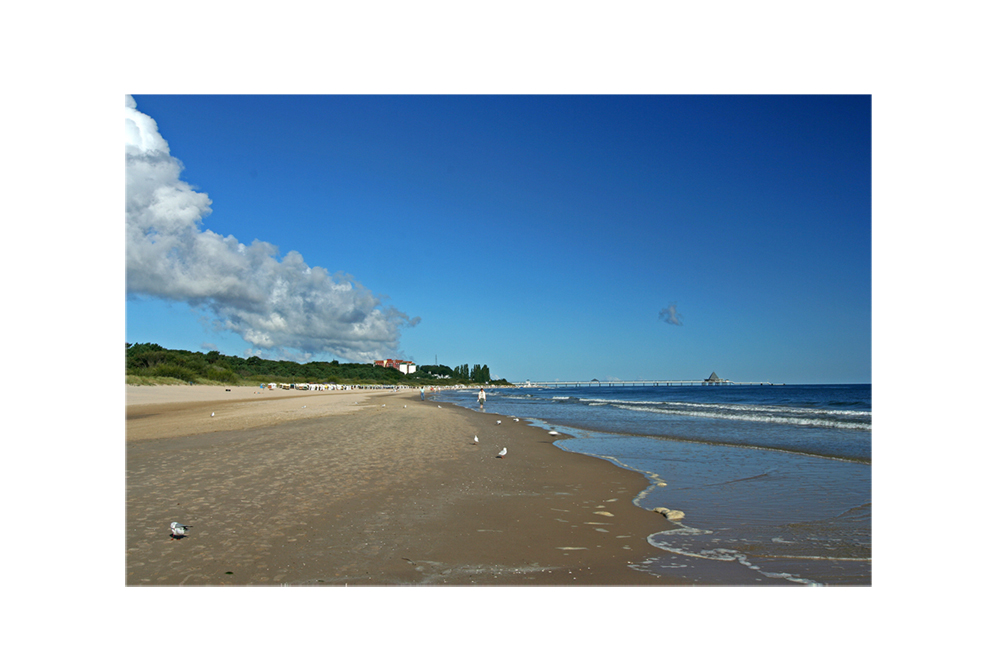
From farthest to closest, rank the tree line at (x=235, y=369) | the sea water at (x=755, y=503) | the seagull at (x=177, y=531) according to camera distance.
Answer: the tree line at (x=235, y=369) → the seagull at (x=177, y=531) → the sea water at (x=755, y=503)

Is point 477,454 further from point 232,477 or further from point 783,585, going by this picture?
point 783,585

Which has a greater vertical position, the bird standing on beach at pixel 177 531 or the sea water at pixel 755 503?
the bird standing on beach at pixel 177 531

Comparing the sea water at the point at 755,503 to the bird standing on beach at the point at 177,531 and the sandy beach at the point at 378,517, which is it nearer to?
the sandy beach at the point at 378,517

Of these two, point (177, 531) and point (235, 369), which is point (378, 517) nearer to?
point (177, 531)

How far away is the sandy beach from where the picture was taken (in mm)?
4852

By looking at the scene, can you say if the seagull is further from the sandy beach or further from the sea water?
the sea water

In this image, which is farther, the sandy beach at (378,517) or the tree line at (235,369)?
the tree line at (235,369)

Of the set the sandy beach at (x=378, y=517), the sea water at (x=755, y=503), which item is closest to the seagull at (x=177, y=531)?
the sandy beach at (x=378, y=517)

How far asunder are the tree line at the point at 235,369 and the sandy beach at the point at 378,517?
263 cm

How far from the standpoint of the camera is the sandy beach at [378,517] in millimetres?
4852

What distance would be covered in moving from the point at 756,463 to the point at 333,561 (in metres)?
11.5

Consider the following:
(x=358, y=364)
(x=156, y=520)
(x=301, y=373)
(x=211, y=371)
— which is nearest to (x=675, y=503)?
(x=156, y=520)

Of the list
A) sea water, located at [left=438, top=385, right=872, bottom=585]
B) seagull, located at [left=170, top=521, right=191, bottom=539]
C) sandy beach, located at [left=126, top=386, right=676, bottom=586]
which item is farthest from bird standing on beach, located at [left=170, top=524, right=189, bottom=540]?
sea water, located at [left=438, top=385, right=872, bottom=585]
